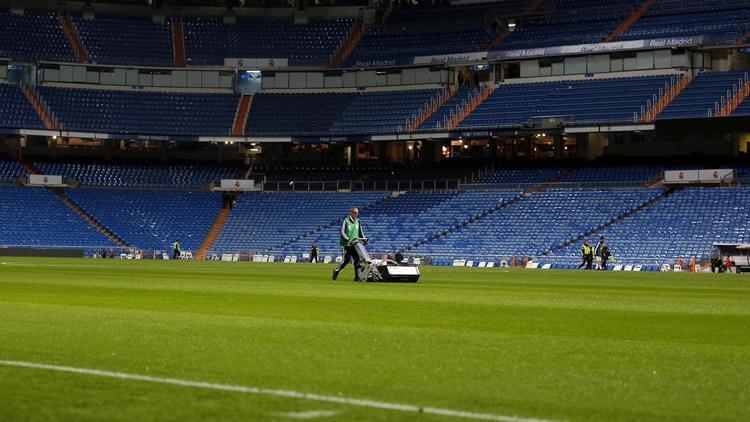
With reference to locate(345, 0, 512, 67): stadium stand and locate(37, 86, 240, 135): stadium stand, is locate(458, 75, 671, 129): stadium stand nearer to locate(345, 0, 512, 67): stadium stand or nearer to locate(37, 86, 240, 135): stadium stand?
locate(345, 0, 512, 67): stadium stand

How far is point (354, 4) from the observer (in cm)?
9900

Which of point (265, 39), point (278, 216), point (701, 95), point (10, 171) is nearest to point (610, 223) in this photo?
point (701, 95)

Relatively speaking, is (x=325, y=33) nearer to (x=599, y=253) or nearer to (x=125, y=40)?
(x=125, y=40)

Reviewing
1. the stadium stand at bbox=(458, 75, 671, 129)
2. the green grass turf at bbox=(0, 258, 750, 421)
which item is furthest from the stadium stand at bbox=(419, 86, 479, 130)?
the green grass turf at bbox=(0, 258, 750, 421)

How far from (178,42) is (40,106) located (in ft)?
41.2

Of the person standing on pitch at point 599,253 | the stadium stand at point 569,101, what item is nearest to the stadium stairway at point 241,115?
the stadium stand at point 569,101

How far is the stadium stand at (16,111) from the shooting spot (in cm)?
8738

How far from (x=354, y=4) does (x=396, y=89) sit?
11104 millimetres

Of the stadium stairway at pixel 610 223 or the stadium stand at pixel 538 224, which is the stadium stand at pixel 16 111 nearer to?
the stadium stand at pixel 538 224

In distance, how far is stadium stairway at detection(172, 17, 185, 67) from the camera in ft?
310

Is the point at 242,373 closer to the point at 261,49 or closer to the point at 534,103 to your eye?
the point at 534,103

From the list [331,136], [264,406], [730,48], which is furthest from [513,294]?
[331,136]

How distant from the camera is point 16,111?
88.8 m

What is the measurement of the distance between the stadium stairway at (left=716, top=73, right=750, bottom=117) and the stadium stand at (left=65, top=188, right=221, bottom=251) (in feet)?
118
